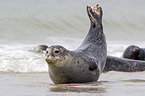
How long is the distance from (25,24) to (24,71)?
55.3 ft

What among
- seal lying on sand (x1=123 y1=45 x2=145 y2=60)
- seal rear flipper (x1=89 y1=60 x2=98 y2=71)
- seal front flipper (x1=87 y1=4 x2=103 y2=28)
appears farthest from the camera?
seal lying on sand (x1=123 y1=45 x2=145 y2=60)

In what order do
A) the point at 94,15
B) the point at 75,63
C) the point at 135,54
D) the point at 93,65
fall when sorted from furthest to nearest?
the point at 135,54
the point at 94,15
the point at 93,65
the point at 75,63

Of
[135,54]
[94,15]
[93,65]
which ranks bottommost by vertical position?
[135,54]

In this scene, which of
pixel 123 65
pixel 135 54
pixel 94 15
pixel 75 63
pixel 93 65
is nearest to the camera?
pixel 75 63

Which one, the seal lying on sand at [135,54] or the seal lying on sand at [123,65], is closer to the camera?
the seal lying on sand at [123,65]

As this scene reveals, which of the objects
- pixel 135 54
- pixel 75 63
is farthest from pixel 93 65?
pixel 135 54

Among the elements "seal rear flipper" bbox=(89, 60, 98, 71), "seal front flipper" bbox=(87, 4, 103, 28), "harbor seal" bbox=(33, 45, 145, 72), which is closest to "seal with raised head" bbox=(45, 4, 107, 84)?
"seal rear flipper" bbox=(89, 60, 98, 71)

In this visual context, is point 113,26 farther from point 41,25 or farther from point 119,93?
point 119,93

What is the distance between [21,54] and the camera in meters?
10.1

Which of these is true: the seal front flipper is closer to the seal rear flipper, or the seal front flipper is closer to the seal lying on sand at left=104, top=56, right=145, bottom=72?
the seal rear flipper

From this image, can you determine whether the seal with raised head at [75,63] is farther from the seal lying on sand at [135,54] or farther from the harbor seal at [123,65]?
the seal lying on sand at [135,54]

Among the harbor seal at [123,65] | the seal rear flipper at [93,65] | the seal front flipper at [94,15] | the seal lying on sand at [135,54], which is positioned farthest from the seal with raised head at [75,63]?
the seal lying on sand at [135,54]

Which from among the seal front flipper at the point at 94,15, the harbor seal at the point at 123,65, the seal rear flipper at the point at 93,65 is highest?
the seal front flipper at the point at 94,15

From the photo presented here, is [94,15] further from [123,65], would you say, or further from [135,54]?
[135,54]
